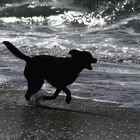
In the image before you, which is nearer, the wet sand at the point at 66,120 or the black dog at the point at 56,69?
the wet sand at the point at 66,120

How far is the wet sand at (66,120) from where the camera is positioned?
15.5ft

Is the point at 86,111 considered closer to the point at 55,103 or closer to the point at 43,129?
the point at 55,103

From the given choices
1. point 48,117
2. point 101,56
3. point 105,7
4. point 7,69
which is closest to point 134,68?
point 101,56

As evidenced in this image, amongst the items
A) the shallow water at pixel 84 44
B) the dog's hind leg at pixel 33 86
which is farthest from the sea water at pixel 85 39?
the dog's hind leg at pixel 33 86

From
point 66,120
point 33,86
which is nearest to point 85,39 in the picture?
point 33,86

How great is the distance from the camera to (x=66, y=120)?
5.30 meters

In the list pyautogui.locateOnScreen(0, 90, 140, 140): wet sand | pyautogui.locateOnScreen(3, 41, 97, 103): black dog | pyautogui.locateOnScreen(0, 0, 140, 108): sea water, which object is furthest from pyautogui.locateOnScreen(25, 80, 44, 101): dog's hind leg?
pyautogui.locateOnScreen(0, 0, 140, 108): sea water

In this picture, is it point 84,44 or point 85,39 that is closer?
point 84,44

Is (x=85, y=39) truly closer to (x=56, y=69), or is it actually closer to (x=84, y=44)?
(x=84, y=44)

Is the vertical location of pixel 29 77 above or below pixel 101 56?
above

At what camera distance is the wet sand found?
4730mm

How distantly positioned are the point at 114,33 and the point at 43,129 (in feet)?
28.4

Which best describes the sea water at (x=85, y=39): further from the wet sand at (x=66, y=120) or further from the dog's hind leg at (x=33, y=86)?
the dog's hind leg at (x=33, y=86)

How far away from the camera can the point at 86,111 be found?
5816mm
